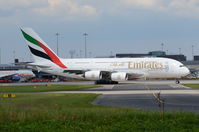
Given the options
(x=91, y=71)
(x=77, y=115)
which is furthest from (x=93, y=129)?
(x=91, y=71)

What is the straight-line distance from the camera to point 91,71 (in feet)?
199

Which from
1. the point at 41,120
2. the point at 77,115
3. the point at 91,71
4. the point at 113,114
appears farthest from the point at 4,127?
the point at 91,71

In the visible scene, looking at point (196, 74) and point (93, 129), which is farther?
point (196, 74)

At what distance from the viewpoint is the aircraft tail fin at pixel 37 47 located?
61500 millimetres

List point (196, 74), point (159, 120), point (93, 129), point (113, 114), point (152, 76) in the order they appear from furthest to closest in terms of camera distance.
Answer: point (196, 74) < point (152, 76) < point (113, 114) < point (159, 120) < point (93, 129)

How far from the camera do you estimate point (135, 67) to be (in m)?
60.6

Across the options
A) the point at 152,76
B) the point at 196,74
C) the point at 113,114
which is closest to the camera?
the point at 113,114

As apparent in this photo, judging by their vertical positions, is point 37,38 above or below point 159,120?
above

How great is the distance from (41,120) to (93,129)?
9.99 feet

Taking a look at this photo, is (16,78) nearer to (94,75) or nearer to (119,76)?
(94,75)

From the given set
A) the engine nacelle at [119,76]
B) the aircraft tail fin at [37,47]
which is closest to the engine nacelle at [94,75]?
the engine nacelle at [119,76]

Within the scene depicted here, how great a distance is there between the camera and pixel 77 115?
1872 centimetres

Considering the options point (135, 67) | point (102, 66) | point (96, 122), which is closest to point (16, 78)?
point (102, 66)

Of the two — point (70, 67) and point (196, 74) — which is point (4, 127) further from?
point (196, 74)
